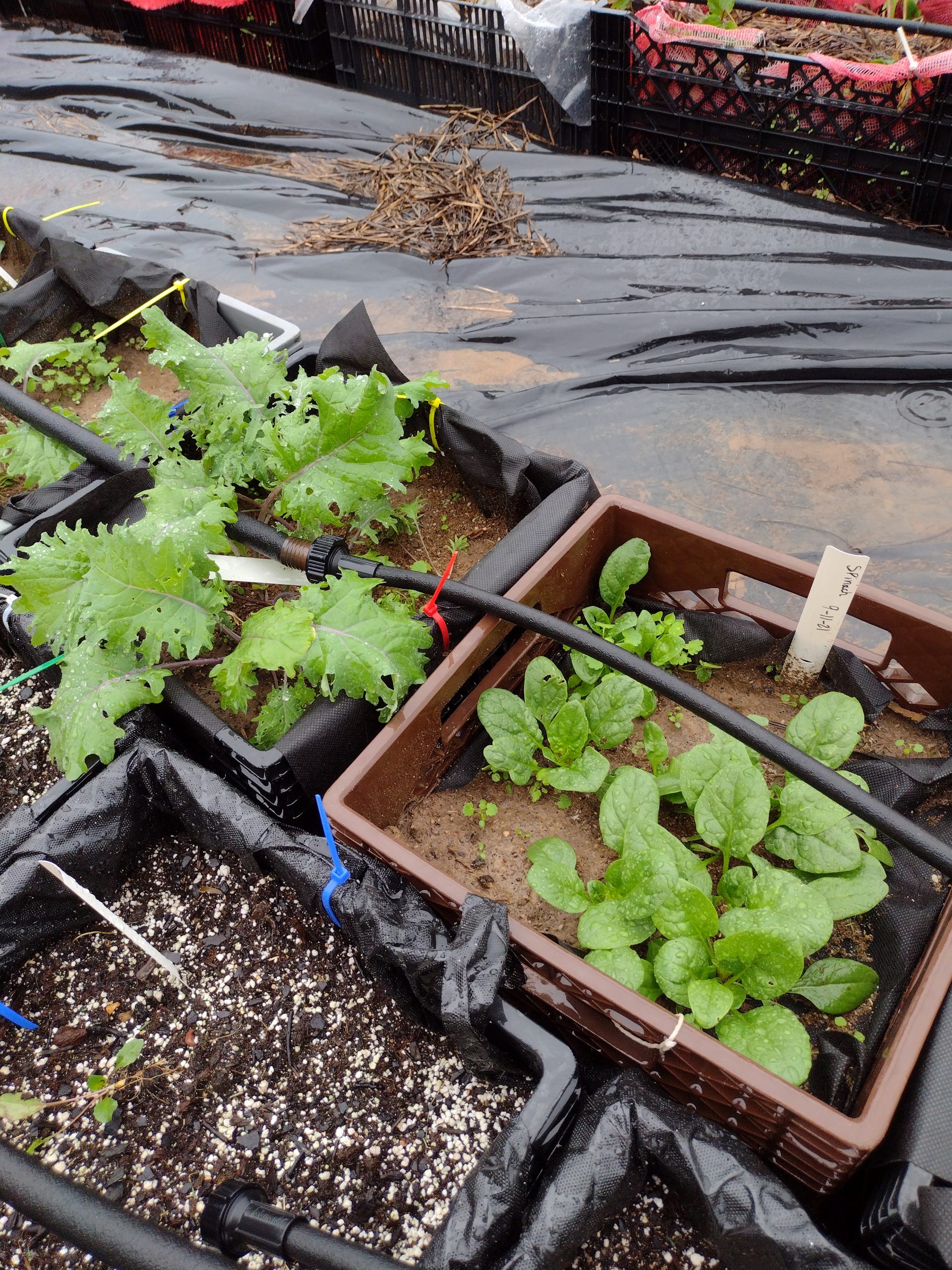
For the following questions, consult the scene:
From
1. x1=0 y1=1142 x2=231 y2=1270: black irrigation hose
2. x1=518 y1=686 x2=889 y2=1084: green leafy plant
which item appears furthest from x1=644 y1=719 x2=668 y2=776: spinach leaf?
x1=0 y1=1142 x2=231 y2=1270: black irrigation hose

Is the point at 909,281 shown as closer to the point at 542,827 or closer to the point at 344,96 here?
the point at 542,827

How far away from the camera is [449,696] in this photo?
154 cm

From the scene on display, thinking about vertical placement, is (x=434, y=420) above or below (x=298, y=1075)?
above

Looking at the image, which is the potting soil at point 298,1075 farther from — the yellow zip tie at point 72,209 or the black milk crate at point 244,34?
the black milk crate at point 244,34

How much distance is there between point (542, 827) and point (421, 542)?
2.50ft

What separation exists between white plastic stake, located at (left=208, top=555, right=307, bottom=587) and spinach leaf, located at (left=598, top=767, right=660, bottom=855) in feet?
2.50

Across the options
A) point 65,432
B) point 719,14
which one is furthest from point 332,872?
point 719,14

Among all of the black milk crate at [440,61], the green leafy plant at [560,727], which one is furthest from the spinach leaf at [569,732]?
the black milk crate at [440,61]

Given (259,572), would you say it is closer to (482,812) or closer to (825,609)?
(482,812)

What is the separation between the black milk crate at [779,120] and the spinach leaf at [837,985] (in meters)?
2.54

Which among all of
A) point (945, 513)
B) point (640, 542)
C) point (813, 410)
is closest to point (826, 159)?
point (813, 410)

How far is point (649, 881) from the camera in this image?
1.31 metres

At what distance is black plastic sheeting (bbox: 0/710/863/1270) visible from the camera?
3.58 ft

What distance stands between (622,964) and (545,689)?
0.54 metres
